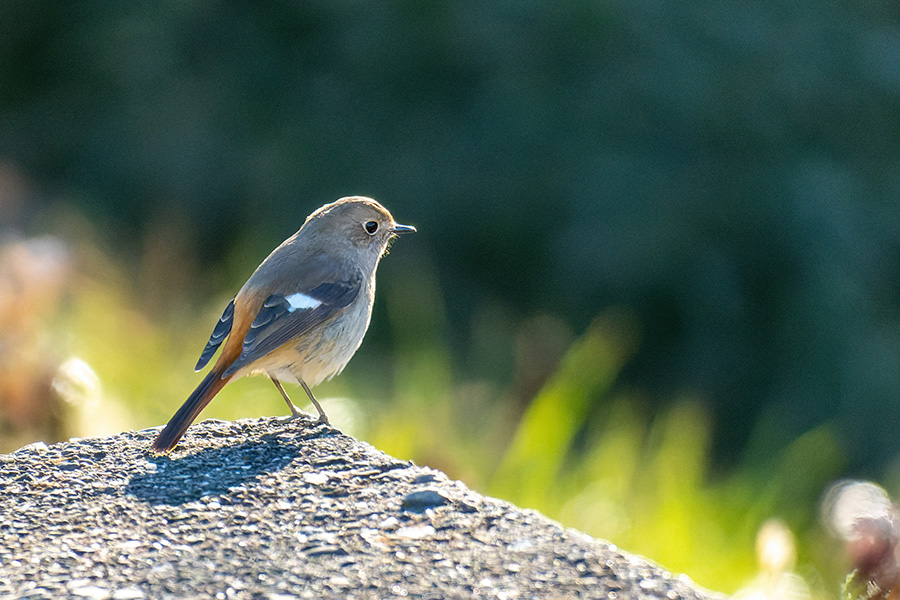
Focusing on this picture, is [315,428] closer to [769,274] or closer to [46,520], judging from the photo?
[46,520]

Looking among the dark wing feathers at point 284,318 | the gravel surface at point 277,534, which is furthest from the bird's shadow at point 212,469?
the dark wing feathers at point 284,318

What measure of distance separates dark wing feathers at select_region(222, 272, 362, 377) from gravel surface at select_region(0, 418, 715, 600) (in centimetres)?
49

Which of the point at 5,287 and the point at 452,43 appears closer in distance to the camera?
the point at 5,287

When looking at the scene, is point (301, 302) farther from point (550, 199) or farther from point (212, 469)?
point (550, 199)

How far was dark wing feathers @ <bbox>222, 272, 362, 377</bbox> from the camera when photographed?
3.81 m

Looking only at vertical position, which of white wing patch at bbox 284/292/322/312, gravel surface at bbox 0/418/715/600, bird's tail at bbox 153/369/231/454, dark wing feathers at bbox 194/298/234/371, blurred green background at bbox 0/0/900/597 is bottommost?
gravel surface at bbox 0/418/715/600

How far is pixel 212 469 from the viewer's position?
3.22 meters

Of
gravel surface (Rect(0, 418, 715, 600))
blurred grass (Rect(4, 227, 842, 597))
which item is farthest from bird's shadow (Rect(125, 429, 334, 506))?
blurred grass (Rect(4, 227, 842, 597))

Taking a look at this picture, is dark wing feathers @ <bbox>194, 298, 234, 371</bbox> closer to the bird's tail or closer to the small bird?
the small bird

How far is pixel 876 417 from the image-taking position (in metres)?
6.77

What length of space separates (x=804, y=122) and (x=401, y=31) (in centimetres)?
285

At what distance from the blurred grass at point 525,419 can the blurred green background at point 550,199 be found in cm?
4

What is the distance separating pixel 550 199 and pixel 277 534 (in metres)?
4.87

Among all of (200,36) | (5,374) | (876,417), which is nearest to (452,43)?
(200,36)
